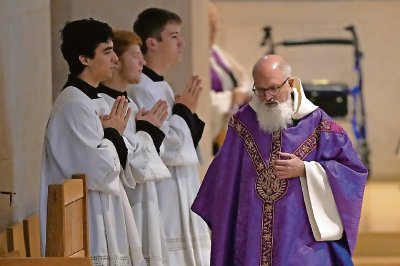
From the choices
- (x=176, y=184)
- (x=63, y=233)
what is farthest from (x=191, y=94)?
(x=63, y=233)

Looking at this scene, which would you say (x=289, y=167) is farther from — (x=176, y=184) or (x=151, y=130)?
(x=176, y=184)

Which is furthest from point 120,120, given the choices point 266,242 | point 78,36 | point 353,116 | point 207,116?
point 353,116

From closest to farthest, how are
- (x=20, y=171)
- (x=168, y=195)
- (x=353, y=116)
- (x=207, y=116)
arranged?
(x=20, y=171)
(x=168, y=195)
(x=207, y=116)
(x=353, y=116)

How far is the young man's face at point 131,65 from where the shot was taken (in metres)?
8.45

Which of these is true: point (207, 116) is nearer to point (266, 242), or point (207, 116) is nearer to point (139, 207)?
point (139, 207)

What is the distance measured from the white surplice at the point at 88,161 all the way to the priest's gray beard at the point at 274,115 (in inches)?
29.6

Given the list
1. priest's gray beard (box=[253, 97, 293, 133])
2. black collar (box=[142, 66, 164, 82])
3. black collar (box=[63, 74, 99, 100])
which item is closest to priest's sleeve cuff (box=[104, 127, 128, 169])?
black collar (box=[63, 74, 99, 100])

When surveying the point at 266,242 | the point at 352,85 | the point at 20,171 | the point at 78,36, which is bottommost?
the point at 266,242

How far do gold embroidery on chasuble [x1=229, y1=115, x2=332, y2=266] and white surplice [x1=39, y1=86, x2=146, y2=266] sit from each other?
71 cm

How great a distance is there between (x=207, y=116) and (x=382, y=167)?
4.97 meters

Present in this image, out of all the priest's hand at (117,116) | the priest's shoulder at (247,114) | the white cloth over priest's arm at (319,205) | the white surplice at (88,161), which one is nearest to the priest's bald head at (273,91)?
the priest's shoulder at (247,114)

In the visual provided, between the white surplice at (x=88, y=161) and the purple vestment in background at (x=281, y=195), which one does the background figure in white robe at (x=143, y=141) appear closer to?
the white surplice at (x=88, y=161)

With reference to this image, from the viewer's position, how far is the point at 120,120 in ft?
26.2

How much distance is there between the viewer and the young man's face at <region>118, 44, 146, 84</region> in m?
8.45
